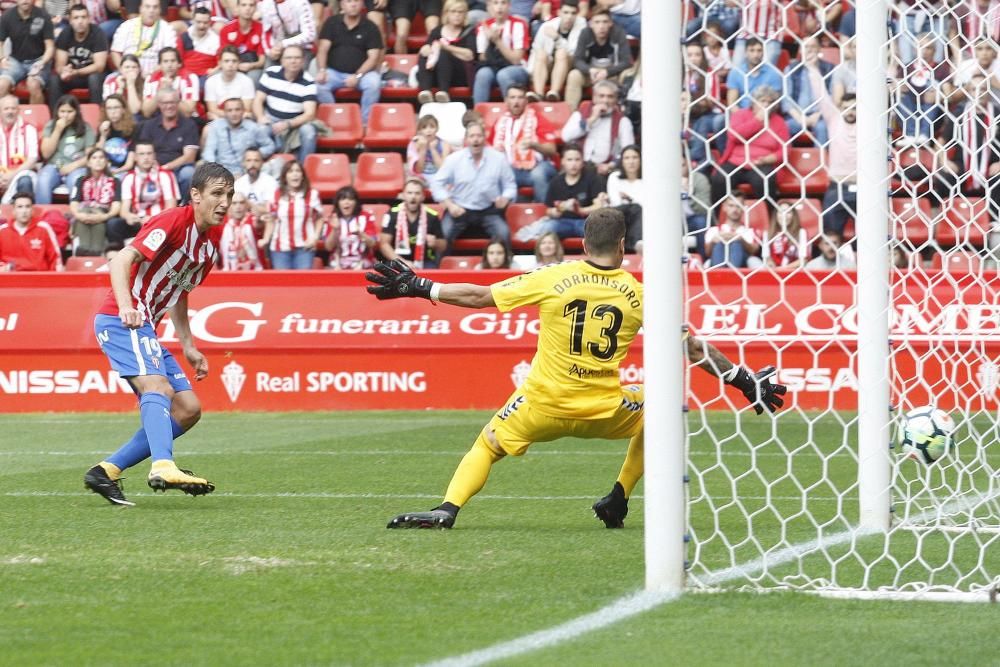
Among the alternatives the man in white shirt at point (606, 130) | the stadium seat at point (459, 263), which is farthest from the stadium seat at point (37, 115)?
the man in white shirt at point (606, 130)

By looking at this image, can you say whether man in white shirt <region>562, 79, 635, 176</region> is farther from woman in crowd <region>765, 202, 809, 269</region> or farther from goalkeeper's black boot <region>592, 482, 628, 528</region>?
goalkeeper's black boot <region>592, 482, 628, 528</region>

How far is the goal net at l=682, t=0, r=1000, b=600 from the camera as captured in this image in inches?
266

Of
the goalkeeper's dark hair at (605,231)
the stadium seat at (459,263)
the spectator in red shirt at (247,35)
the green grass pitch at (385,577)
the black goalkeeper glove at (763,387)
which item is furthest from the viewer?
the spectator in red shirt at (247,35)

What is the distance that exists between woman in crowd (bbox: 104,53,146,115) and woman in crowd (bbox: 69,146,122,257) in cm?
148

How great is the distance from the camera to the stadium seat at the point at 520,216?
17.8m

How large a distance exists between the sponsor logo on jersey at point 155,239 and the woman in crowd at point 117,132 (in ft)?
34.0

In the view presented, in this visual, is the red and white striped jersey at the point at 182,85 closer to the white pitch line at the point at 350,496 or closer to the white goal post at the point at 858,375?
the white goal post at the point at 858,375

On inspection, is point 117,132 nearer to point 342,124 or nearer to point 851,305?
point 342,124

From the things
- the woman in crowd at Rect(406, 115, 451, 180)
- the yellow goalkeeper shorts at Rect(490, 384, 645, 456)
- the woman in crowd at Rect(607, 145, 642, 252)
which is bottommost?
the yellow goalkeeper shorts at Rect(490, 384, 645, 456)

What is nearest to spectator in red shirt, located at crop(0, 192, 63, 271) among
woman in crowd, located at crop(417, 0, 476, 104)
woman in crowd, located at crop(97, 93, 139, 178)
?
woman in crowd, located at crop(97, 93, 139, 178)

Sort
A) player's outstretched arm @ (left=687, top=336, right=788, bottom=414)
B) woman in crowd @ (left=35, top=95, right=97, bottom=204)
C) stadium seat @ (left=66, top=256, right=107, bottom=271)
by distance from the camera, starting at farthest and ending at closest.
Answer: woman in crowd @ (left=35, top=95, right=97, bottom=204), stadium seat @ (left=66, top=256, right=107, bottom=271), player's outstretched arm @ (left=687, top=336, right=788, bottom=414)

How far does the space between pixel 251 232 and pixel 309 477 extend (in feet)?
23.4

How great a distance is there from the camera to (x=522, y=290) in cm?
763

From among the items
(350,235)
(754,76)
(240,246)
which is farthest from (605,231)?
(240,246)
